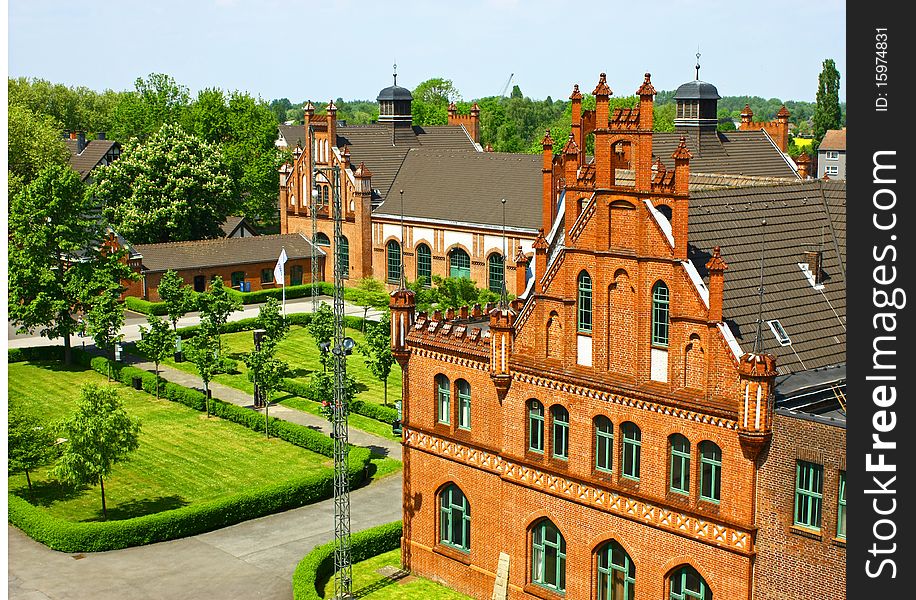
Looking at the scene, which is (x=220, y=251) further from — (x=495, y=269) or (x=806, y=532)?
(x=806, y=532)

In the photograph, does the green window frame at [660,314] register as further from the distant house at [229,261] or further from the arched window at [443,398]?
the distant house at [229,261]

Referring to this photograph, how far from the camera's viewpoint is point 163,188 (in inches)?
4031

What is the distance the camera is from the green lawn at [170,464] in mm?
52188

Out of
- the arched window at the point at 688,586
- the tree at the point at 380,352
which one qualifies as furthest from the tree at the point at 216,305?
the arched window at the point at 688,586

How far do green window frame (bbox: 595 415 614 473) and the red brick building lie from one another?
0.07 meters

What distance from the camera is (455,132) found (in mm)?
114750

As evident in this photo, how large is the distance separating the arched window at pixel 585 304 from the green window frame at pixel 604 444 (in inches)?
113

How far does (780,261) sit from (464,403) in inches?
469

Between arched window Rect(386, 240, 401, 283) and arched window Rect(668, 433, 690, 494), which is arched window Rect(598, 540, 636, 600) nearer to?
arched window Rect(668, 433, 690, 494)

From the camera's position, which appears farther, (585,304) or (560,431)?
(560,431)

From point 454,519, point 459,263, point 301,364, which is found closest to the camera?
point 454,519

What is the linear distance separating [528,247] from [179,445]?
3257 cm

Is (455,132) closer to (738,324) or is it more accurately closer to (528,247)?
(528,247)

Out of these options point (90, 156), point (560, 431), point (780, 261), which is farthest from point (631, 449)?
point (90, 156)
